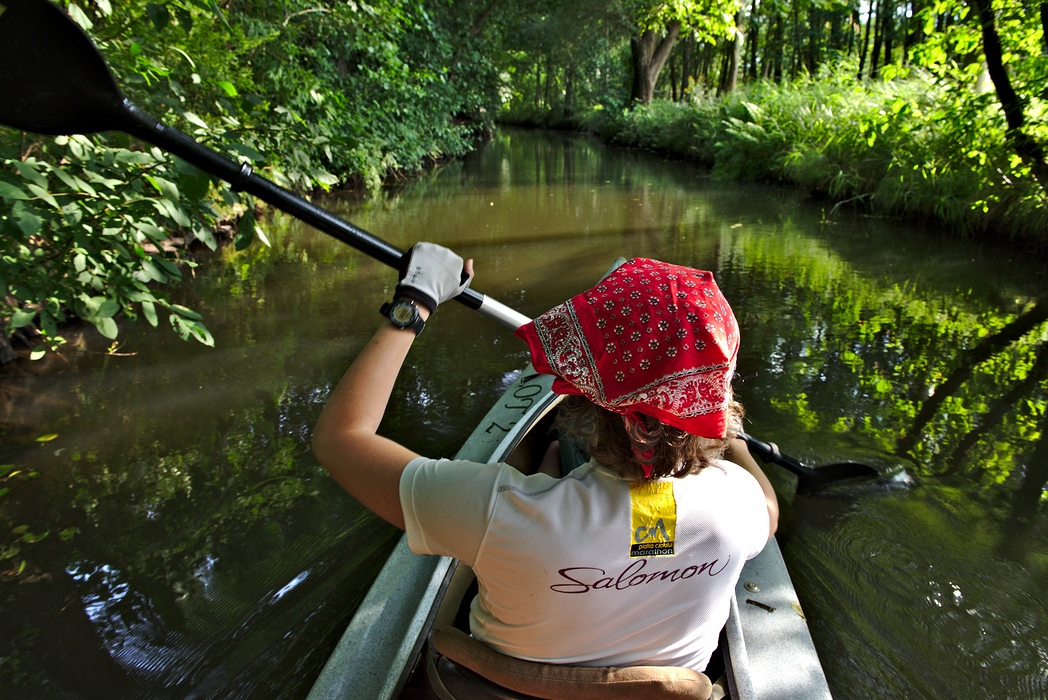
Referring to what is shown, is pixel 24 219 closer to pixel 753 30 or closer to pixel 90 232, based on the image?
pixel 90 232

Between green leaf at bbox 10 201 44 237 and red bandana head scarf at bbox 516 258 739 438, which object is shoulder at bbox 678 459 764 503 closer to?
red bandana head scarf at bbox 516 258 739 438

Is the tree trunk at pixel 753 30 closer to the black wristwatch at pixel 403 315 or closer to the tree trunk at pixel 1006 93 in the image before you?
the tree trunk at pixel 1006 93

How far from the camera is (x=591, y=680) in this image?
1.10 m

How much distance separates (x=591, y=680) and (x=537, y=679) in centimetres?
10

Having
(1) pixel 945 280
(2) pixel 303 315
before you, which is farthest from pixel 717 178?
(2) pixel 303 315

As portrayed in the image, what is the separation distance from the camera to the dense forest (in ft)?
8.31

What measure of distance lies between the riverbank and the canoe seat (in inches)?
274

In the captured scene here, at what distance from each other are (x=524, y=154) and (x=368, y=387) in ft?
67.2

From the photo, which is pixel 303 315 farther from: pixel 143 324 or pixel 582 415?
pixel 582 415

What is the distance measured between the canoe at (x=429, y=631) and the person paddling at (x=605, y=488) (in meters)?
0.44

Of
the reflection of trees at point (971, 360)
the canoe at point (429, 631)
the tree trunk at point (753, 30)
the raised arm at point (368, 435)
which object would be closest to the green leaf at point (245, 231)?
the canoe at point (429, 631)

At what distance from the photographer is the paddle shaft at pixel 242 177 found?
5.03ft

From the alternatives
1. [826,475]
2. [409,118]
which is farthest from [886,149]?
[409,118]

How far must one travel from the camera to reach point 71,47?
161cm
